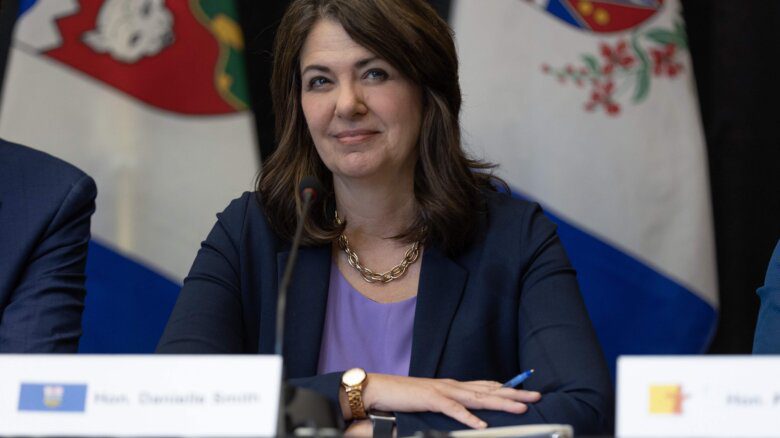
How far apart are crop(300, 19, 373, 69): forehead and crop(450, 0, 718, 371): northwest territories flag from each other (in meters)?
1.09

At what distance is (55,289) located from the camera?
7.80ft

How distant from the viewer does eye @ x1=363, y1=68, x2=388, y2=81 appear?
2438 mm

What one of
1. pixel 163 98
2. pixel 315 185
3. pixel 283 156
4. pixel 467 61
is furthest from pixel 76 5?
pixel 315 185

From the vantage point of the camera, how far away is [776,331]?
89.5 inches

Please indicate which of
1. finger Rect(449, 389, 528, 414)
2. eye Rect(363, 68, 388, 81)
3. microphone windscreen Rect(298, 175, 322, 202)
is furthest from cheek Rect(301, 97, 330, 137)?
finger Rect(449, 389, 528, 414)

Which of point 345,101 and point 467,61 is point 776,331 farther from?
point 467,61

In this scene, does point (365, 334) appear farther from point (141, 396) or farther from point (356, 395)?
point (141, 396)

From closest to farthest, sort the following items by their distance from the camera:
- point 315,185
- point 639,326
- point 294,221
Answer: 1. point 315,185
2. point 294,221
3. point 639,326

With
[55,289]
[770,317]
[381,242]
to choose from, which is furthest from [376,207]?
[770,317]

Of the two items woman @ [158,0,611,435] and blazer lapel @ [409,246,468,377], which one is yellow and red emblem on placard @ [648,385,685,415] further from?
blazer lapel @ [409,246,468,377]

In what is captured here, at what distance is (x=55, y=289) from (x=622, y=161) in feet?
6.27

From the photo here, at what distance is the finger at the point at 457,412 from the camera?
2.01m

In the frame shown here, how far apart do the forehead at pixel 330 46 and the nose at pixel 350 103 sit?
0.06m

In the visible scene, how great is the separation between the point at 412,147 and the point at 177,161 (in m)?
1.08
